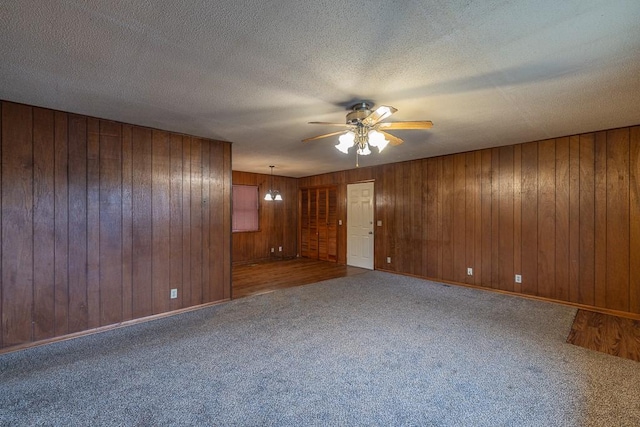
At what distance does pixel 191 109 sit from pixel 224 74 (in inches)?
35.3

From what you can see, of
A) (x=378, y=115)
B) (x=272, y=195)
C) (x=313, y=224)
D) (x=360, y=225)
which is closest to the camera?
(x=378, y=115)

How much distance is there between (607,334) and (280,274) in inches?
187

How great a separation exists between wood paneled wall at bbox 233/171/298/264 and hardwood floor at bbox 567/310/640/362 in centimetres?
613

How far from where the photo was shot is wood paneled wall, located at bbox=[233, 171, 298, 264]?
278 inches

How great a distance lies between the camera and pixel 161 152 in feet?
11.5

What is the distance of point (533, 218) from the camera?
4.12 m

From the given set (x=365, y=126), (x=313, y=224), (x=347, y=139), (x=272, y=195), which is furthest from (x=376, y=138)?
(x=313, y=224)

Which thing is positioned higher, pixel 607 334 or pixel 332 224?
pixel 332 224

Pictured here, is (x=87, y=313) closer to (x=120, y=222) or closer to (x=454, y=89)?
(x=120, y=222)

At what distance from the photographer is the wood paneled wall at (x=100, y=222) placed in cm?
265

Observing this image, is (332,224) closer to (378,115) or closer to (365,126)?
(365,126)

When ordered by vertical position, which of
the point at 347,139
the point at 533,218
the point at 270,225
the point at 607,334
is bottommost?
the point at 607,334

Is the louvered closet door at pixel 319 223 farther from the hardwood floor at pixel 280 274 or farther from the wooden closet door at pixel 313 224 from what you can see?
the hardwood floor at pixel 280 274

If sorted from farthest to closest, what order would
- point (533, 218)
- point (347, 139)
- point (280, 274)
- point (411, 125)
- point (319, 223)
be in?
point (319, 223)
point (280, 274)
point (533, 218)
point (347, 139)
point (411, 125)
